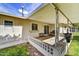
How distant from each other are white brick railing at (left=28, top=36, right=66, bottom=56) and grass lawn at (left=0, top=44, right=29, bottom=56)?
16cm

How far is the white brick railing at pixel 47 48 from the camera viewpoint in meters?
2.57

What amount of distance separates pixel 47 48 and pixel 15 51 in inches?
19.1

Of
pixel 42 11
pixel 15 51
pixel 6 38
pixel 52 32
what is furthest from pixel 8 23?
pixel 52 32

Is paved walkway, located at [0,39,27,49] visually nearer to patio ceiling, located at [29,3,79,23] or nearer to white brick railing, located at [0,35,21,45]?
white brick railing, located at [0,35,21,45]

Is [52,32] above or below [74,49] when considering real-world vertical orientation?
above

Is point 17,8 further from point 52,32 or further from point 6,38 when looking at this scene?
point 52,32

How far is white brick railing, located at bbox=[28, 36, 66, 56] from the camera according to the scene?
257 cm

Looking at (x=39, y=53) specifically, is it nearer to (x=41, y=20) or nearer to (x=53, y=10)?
(x=41, y=20)

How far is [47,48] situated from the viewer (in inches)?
102

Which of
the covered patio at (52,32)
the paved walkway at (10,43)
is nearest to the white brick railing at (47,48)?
the covered patio at (52,32)

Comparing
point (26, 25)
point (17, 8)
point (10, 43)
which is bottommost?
point (10, 43)

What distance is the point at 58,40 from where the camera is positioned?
258 cm

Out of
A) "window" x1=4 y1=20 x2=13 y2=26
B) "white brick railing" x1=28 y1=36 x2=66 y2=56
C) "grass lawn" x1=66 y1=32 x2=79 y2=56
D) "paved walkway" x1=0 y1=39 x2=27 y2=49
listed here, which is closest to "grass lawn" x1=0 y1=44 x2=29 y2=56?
"paved walkway" x1=0 y1=39 x2=27 y2=49

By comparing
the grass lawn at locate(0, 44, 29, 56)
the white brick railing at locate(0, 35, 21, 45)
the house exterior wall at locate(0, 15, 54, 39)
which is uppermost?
the house exterior wall at locate(0, 15, 54, 39)
